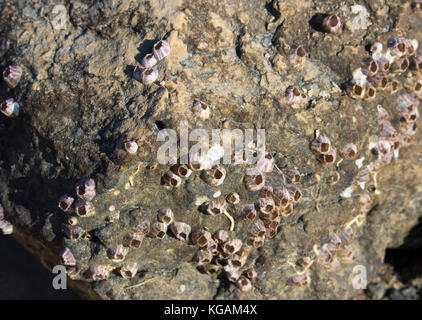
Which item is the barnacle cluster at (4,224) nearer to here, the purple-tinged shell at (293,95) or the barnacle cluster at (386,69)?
the purple-tinged shell at (293,95)

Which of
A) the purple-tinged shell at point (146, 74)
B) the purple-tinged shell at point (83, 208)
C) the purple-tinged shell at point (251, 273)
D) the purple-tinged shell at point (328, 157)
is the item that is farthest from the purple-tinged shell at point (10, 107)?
the purple-tinged shell at point (328, 157)

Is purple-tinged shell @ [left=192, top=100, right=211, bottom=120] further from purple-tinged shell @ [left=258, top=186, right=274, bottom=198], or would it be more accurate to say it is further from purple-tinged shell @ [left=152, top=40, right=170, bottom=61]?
purple-tinged shell @ [left=258, top=186, right=274, bottom=198]

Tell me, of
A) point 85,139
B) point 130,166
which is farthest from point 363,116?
point 85,139

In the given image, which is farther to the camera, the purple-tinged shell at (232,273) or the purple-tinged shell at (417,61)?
the purple-tinged shell at (417,61)

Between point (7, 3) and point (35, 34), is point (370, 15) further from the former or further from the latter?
point (7, 3)

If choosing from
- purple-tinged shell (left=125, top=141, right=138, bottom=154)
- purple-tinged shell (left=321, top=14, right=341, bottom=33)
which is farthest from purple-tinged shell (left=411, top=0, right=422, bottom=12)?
purple-tinged shell (left=125, top=141, right=138, bottom=154)

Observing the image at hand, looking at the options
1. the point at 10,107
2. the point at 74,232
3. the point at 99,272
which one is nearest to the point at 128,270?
the point at 99,272

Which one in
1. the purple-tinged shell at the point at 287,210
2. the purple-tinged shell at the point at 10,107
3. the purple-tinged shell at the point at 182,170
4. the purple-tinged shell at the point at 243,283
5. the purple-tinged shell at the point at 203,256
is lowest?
the purple-tinged shell at the point at 243,283
